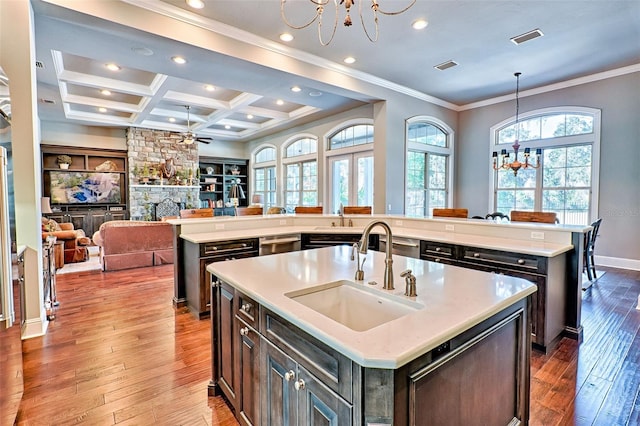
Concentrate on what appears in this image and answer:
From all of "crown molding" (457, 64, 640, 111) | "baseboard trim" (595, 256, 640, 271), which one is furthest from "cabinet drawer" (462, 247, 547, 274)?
"crown molding" (457, 64, 640, 111)

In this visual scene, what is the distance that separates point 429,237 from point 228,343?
2368mm

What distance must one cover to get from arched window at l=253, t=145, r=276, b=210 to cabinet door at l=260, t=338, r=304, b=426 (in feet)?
29.8

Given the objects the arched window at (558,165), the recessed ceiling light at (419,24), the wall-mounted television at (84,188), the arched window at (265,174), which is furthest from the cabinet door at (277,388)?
the wall-mounted television at (84,188)

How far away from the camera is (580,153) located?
6062mm

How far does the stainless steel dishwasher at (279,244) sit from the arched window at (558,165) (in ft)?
17.5

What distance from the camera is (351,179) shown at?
7648 mm

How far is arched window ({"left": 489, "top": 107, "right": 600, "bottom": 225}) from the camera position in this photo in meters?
5.94

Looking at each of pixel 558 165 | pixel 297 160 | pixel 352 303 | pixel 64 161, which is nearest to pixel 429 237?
pixel 352 303

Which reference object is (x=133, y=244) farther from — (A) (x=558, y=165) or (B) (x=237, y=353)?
(A) (x=558, y=165)

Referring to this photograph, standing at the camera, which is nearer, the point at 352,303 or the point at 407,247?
the point at 352,303

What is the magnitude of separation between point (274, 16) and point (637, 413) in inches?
182

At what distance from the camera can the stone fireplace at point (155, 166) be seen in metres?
8.92

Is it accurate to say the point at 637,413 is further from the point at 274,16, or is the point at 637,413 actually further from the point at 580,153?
the point at 580,153

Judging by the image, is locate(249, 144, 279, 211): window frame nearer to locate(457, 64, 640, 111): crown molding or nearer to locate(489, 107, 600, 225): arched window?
locate(457, 64, 640, 111): crown molding
